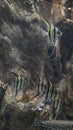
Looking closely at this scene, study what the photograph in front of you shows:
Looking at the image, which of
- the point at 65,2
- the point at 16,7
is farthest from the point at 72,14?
the point at 16,7

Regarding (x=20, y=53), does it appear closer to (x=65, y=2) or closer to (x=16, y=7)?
(x=16, y=7)

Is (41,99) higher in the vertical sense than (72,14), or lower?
lower

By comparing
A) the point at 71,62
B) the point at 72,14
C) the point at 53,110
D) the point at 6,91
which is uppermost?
the point at 72,14

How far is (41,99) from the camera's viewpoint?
6672 mm

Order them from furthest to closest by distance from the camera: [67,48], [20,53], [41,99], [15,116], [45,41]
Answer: [67,48] → [45,41] → [20,53] → [41,99] → [15,116]

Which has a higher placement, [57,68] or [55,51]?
[55,51]

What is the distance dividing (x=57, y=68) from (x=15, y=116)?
2.76 metres

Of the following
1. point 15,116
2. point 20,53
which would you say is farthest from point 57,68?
point 15,116

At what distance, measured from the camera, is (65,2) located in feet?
30.6

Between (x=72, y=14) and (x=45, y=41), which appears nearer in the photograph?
(x=45, y=41)

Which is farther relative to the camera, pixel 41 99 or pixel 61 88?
pixel 61 88

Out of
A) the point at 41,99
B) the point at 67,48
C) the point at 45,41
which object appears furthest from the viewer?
the point at 67,48

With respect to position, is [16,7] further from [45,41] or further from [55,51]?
[55,51]

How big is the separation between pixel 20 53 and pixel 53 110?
1.72 metres
